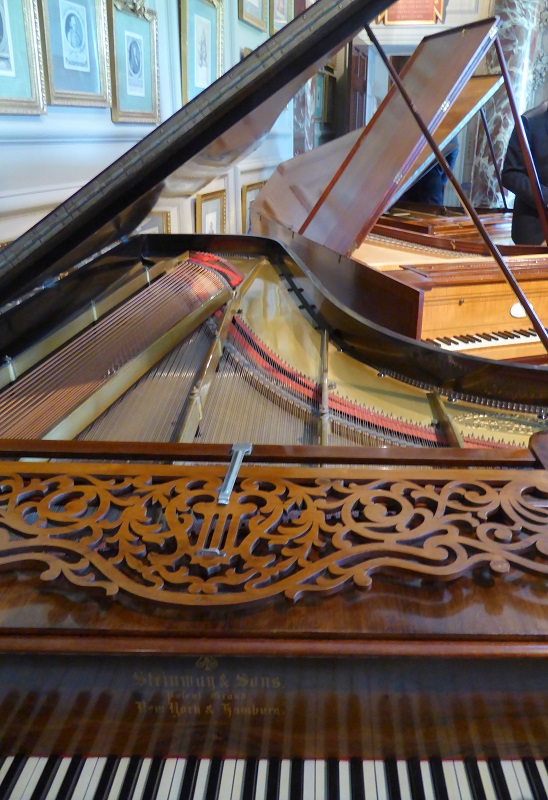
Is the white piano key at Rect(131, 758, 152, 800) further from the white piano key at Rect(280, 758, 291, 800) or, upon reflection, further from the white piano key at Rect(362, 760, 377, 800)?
the white piano key at Rect(362, 760, 377, 800)

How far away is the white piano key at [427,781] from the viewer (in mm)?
860

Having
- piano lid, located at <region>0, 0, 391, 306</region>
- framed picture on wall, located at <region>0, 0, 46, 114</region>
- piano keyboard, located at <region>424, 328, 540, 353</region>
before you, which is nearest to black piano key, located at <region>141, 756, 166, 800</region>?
piano lid, located at <region>0, 0, 391, 306</region>

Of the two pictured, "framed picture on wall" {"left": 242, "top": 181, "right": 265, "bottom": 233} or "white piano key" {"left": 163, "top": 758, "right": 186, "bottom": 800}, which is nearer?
"white piano key" {"left": 163, "top": 758, "right": 186, "bottom": 800}

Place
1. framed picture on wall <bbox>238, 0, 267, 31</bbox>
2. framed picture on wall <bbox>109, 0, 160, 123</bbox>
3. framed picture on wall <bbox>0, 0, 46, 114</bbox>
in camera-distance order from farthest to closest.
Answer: framed picture on wall <bbox>238, 0, 267, 31</bbox>
framed picture on wall <bbox>109, 0, 160, 123</bbox>
framed picture on wall <bbox>0, 0, 46, 114</bbox>

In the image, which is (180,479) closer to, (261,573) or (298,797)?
(261,573)

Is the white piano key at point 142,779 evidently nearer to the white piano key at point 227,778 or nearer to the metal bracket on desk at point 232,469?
the white piano key at point 227,778

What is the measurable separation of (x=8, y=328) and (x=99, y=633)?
1.25 m

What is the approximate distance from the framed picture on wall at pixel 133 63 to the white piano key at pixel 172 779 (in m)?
3.86

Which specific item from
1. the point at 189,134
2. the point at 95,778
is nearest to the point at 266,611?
the point at 95,778

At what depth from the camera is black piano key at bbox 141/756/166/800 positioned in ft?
2.85

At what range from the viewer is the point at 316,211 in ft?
11.7

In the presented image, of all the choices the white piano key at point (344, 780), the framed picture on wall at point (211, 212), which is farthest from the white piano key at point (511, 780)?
the framed picture on wall at point (211, 212)

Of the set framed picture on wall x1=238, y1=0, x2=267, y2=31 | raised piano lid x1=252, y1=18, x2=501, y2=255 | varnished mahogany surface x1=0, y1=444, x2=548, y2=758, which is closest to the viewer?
varnished mahogany surface x1=0, y1=444, x2=548, y2=758

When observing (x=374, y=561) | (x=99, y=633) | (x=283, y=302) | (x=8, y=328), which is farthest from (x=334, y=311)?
(x=99, y=633)
